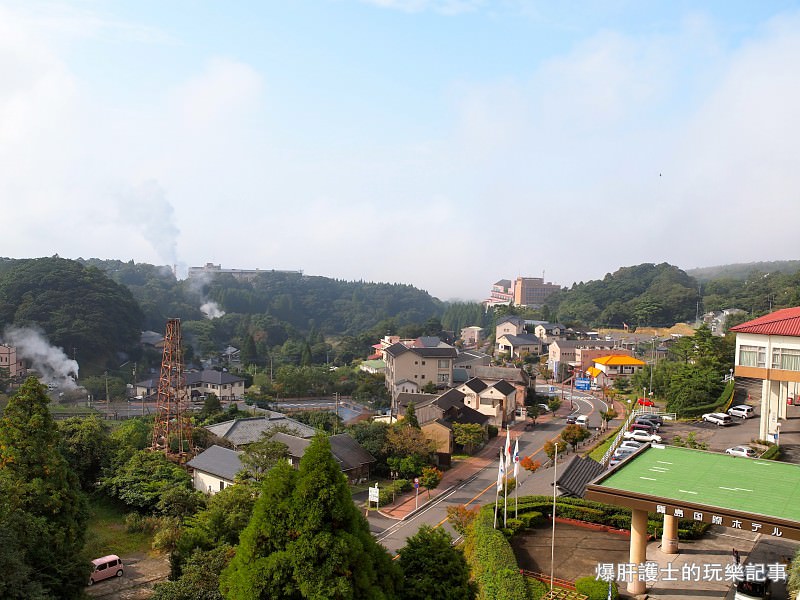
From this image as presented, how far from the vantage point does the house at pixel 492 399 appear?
33.2 meters

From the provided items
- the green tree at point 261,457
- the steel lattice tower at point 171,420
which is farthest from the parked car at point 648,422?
the steel lattice tower at point 171,420

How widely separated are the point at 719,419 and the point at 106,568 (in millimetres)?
23667

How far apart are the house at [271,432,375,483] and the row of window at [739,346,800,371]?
46.8 ft

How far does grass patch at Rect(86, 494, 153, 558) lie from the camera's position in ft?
52.2

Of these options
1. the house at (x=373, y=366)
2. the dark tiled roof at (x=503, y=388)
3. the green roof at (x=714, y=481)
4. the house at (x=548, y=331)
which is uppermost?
the house at (x=548, y=331)

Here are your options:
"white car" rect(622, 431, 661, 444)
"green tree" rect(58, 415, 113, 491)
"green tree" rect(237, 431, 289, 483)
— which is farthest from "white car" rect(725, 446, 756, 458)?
"green tree" rect(58, 415, 113, 491)

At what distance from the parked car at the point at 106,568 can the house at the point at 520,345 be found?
159 ft

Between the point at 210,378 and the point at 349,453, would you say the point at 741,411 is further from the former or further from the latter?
the point at 210,378

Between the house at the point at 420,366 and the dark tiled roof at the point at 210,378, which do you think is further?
the dark tiled roof at the point at 210,378

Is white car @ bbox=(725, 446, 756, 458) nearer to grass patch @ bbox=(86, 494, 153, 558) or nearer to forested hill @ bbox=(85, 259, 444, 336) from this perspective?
grass patch @ bbox=(86, 494, 153, 558)

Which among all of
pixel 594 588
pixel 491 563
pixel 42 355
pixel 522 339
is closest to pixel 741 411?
pixel 594 588

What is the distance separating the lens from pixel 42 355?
A: 47000mm

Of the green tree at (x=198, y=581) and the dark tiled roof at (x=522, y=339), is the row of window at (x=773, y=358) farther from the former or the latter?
the dark tiled roof at (x=522, y=339)

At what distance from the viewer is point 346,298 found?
389ft
